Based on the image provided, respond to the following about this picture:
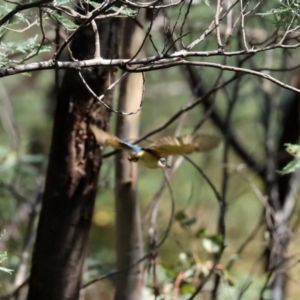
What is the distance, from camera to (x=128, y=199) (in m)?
2.00

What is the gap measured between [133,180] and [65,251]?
456mm

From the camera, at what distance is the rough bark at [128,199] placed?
1.99 m

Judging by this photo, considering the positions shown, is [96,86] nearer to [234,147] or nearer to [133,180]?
[133,180]

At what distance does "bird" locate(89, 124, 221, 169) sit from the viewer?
5.26 ft

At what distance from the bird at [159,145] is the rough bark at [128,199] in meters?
0.21

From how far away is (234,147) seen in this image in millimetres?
3703

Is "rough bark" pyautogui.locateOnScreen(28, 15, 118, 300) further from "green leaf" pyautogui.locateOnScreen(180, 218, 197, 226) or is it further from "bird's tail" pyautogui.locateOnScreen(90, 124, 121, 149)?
"green leaf" pyautogui.locateOnScreen(180, 218, 197, 226)

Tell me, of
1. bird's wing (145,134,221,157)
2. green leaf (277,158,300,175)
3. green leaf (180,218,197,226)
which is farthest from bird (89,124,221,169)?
green leaf (180,218,197,226)

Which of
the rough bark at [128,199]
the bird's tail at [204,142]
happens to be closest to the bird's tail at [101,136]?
the bird's tail at [204,142]

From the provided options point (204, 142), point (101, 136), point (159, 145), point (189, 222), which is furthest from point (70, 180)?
point (189, 222)

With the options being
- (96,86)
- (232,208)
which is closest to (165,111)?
A: (232,208)

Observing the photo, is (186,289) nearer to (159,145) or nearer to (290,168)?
(159,145)

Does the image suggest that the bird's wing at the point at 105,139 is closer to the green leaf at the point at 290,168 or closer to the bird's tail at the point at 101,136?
the bird's tail at the point at 101,136

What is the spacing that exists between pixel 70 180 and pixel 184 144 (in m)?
0.32
